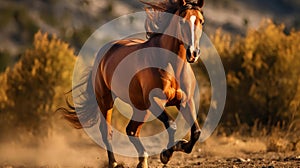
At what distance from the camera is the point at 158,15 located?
9.00m

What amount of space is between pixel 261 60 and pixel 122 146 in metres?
5.47

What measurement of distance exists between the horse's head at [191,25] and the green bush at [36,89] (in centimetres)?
786

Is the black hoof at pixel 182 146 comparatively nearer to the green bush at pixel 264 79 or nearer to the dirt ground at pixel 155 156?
the dirt ground at pixel 155 156

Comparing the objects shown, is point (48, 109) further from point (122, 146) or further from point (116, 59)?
point (116, 59)

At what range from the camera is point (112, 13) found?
57250 millimetres

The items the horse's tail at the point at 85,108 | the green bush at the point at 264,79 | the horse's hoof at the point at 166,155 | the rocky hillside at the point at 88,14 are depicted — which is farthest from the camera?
the rocky hillside at the point at 88,14

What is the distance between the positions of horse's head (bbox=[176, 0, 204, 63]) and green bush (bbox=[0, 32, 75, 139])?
7.86 meters

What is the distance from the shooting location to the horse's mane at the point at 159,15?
346 inches

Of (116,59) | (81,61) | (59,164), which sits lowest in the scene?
(59,164)

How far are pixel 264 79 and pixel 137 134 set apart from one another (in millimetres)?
6810

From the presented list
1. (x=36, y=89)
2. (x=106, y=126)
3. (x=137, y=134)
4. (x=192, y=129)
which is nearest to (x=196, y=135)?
(x=192, y=129)

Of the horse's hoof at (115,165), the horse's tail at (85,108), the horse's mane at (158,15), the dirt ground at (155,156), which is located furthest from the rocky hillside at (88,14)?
the horse's mane at (158,15)

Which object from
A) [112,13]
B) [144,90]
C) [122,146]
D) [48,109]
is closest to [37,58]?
[48,109]

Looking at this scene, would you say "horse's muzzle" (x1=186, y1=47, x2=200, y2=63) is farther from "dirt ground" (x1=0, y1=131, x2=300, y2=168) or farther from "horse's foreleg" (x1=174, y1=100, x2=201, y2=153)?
"dirt ground" (x1=0, y1=131, x2=300, y2=168)
